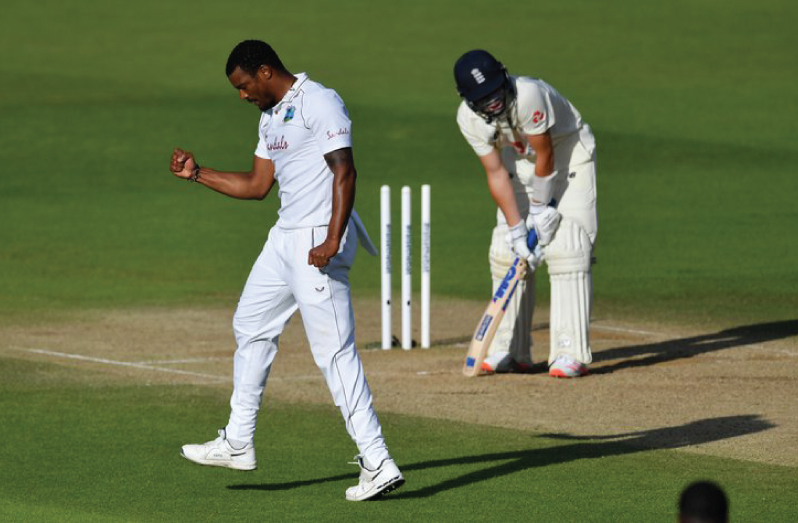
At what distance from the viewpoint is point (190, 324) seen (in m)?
13.9

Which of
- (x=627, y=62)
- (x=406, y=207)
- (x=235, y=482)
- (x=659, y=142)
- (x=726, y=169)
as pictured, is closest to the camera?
(x=235, y=482)

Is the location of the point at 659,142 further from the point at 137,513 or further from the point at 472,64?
the point at 137,513

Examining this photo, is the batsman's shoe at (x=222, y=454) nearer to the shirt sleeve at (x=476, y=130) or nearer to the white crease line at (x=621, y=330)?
the shirt sleeve at (x=476, y=130)

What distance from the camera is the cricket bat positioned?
11438 millimetres

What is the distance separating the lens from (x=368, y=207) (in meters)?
21.0

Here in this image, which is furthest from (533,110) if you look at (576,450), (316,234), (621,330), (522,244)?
(316,234)

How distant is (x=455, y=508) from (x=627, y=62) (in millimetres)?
26679

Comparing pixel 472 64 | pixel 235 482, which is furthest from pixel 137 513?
pixel 472 64

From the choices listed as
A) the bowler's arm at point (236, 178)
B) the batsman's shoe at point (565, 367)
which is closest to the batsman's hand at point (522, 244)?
the batsman's shoe at point (565, 367)

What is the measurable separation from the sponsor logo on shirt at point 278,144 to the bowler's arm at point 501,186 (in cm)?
334

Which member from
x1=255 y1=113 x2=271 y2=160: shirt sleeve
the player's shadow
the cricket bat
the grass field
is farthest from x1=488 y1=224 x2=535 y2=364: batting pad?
x1=255 y1=113 x2=271 y2=160: shirt sleeve

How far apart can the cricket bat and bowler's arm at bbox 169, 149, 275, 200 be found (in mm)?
3199

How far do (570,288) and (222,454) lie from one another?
12.7 ft

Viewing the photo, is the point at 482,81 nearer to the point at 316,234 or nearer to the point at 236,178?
the point at 236,178
